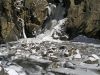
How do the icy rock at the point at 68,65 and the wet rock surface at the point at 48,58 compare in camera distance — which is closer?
the wet rock surface at the point at 48,58

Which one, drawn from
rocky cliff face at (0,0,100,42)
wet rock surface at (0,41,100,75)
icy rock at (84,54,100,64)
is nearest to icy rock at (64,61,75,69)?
wet rock surface at (0,41,100,75)

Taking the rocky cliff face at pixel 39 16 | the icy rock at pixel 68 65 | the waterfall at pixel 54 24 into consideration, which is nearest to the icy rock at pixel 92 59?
the icy rock at pixel 68 65

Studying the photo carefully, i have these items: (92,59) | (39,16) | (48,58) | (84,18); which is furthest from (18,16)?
(92,59)

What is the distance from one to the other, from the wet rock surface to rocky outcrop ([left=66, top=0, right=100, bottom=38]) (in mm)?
1527

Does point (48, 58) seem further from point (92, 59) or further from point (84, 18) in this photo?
point (84, 18)

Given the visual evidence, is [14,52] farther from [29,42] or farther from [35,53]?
[29,42]

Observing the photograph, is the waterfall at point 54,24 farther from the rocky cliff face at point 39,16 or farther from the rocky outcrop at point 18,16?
the rocky outcrop at point 18,16

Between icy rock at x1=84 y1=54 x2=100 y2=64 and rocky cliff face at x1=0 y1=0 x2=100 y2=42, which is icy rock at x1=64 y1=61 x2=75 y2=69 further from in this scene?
rocky cliff face at x1=0 y1=0 x2=100 y2=42

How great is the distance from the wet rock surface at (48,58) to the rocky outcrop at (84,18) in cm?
153

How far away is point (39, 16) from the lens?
22797 mm

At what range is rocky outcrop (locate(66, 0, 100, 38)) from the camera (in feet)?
67.7

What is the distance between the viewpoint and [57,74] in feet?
44.6

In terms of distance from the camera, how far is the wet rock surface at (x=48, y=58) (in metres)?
13.9

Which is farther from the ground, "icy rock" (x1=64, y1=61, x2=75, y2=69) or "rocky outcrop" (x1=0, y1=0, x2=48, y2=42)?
"rocky outcrop" (x1=0, y1=0, x2=48, y2=42)
